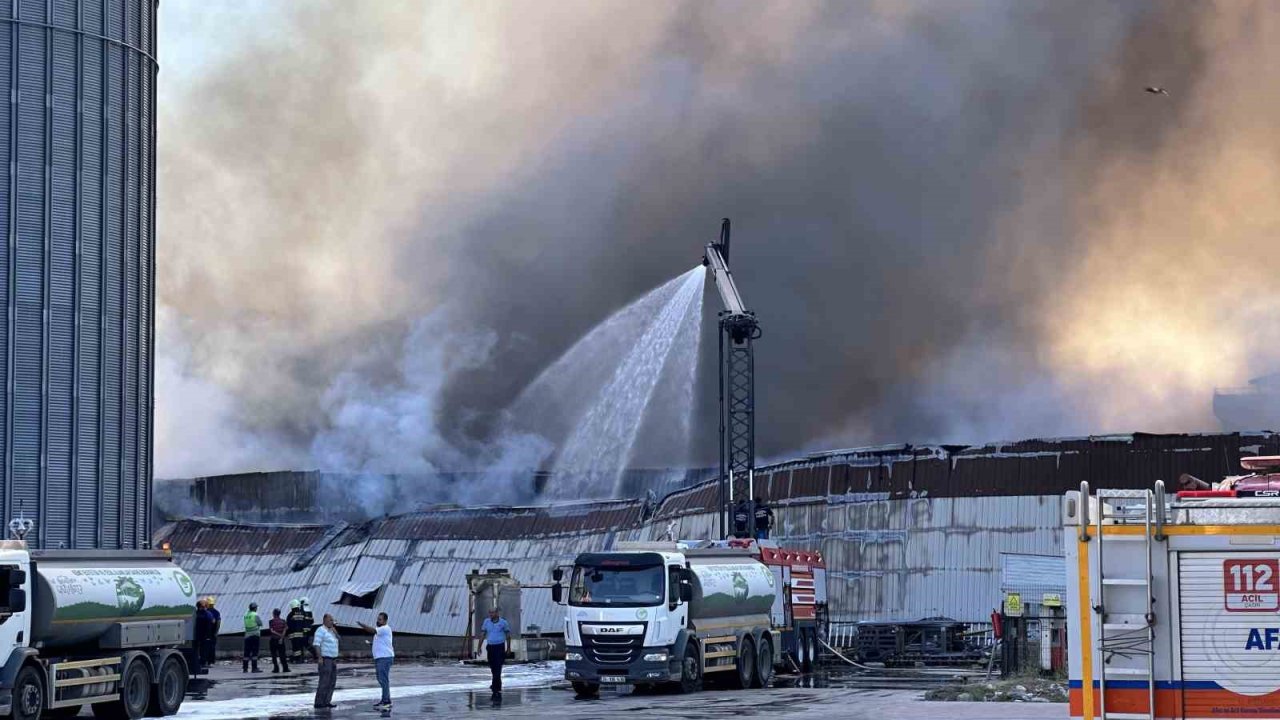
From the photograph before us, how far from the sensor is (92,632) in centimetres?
2648

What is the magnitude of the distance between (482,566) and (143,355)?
17.9m

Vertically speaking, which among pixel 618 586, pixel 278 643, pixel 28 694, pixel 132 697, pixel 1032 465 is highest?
pixel 1032 465

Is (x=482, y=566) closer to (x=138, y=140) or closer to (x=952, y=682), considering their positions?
(x=138, y=140)

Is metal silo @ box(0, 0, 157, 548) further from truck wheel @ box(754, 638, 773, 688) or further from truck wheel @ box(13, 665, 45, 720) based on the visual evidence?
truck wheel @ box(13, 665, 45, 720)

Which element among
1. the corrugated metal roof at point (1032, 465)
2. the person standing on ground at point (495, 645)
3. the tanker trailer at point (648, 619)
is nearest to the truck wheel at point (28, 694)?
the person standing on ground at point (495, 645)

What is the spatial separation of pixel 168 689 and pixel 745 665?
13.2m

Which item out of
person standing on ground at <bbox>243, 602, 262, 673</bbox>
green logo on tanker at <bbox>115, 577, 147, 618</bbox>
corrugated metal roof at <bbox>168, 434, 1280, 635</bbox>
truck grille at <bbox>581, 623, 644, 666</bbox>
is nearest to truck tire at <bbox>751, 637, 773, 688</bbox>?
truck grille at <bbox>581, 623, 644, 666</bbox>

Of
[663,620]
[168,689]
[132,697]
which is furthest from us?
[663,620]

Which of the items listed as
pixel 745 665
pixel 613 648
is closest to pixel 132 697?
pixel 613 648

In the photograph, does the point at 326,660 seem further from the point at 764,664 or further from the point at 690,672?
the point at 764,664

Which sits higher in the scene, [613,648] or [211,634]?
[613,648]

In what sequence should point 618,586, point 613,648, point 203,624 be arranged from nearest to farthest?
1. point 613,648
2. point 618,586
3. point 203,624

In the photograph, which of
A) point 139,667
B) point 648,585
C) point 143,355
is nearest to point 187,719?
point 139,667

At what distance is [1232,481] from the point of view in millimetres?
21672
